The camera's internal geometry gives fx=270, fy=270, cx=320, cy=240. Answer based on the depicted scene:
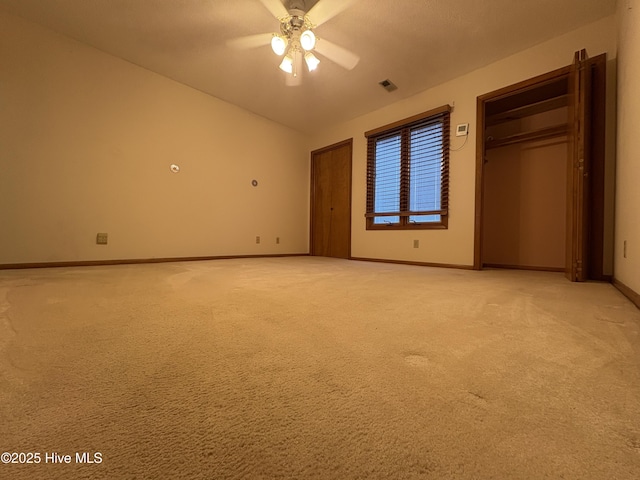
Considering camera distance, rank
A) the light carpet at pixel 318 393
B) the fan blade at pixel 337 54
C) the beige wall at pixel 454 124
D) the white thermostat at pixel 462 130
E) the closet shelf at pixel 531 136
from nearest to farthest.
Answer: the light carpet at pixel 318 393
the beige wall at pixel 454 124
the fan blade at pixel 337 54
the closet shelf at pixel 531 136
the white thermostat at pixel 462 130

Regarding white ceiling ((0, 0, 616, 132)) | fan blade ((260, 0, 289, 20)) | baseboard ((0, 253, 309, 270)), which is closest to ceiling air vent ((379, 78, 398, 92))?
white ceiling ((0, 0, 616, 132))

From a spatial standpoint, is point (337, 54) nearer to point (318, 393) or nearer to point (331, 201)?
point (331, 201)

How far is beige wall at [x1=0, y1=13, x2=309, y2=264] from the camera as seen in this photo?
263 centimetres

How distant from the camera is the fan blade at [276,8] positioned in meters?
2.28

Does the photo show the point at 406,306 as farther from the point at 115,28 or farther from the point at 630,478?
the point at 115,28

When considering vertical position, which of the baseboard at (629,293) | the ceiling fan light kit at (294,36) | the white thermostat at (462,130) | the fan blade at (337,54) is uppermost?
the fan blade at (337,54)

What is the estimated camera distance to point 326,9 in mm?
2344

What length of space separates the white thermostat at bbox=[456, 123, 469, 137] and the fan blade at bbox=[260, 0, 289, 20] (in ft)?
7.38

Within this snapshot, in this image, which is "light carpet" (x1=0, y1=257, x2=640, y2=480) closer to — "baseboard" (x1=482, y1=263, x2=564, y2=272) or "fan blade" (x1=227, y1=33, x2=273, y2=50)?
"baseboard" (x1=482, y1=263, x2=564, y2=272)

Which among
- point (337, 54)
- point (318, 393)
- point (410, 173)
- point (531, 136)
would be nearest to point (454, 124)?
point (410, 173)

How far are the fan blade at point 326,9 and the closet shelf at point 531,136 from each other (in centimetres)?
242

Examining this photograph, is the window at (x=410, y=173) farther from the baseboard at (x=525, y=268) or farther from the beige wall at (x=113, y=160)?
the beige wall at (x=113, y=160)

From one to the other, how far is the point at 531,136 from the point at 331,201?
113 inches

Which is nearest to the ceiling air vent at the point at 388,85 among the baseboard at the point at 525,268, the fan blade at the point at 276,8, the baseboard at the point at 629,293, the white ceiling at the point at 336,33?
the white ceiling at the point at 336,33
